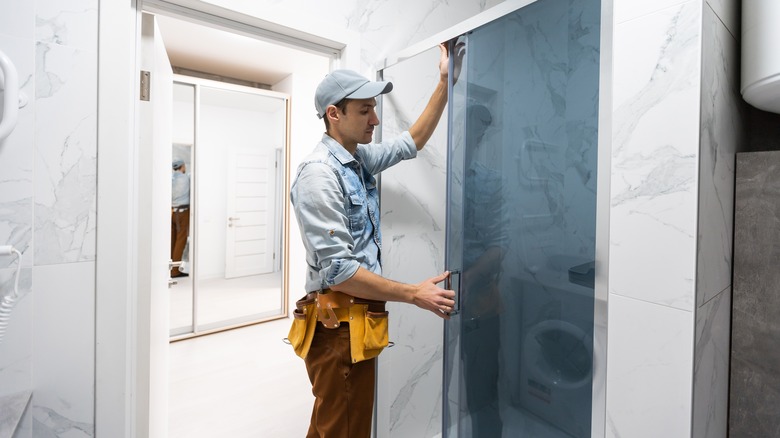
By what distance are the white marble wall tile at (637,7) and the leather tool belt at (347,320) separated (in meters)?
1.01

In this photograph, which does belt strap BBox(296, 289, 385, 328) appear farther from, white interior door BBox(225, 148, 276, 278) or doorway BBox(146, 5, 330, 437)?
white interior door BBox(225, 148, 276, 278)

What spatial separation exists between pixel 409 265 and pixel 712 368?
3.52 ft

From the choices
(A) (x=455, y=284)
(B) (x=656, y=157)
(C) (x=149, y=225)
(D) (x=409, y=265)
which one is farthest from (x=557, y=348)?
(C) (x=149, y=225)

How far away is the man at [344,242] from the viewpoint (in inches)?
44.9

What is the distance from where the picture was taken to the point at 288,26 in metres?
1.40

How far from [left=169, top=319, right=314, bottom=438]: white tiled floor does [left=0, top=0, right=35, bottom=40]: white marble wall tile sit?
6.22 feet

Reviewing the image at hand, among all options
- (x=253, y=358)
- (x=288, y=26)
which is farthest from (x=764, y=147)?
(x=253, y=358)

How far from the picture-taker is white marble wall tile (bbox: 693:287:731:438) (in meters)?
0.76

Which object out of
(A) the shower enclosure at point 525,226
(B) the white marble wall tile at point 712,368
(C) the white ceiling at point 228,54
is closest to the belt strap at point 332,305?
(A) the shower enclosure at point 525,226

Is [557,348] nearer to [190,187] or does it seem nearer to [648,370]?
[648,370]

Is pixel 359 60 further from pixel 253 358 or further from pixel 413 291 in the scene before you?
pixel 253 358

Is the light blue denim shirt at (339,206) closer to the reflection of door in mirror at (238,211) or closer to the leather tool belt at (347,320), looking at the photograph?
the leather tool belt at (347,320)

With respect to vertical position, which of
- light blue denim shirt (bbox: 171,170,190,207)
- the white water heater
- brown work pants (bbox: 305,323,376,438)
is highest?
the white water heater

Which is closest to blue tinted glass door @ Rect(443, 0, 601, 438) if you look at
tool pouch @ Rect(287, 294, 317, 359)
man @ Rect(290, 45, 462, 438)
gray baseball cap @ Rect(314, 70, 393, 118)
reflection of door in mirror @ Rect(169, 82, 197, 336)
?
man @ Rect(290, 45, 462, 438)
